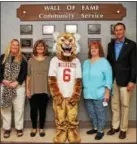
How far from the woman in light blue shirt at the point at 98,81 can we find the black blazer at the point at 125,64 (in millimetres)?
95

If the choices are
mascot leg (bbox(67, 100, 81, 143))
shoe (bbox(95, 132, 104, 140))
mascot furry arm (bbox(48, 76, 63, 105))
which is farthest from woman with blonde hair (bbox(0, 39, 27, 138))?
shoe (bbox(95, 132, 104, 140))

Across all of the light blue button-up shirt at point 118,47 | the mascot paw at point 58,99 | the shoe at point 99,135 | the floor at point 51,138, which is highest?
the light blue button-up shirt at point 118,47

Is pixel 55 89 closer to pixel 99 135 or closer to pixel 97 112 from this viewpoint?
pixel 97 112

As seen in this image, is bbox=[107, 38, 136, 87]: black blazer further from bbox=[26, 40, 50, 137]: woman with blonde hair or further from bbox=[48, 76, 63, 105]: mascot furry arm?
bbox=[26, 40, 50, 137]: woman with blonde hair

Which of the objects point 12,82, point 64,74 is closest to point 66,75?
point 64,74

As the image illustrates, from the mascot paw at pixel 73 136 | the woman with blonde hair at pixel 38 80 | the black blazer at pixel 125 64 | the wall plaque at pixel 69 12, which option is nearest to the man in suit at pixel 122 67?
the black blazer at pixel 125 64

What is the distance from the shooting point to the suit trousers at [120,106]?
10.6 ft

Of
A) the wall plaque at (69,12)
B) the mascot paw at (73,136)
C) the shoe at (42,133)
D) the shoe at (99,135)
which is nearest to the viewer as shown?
the mascot paw at (73,136)

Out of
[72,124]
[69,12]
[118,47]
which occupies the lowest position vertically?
[72,124]

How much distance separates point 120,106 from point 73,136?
0.73 metres

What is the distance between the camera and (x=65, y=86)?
10.4 feet

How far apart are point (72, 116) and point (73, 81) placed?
383 millimetres

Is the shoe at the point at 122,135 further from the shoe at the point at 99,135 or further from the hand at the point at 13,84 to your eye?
the hand at the point at 13,84

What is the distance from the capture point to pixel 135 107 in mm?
3650
